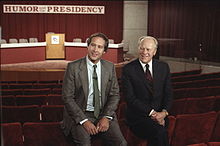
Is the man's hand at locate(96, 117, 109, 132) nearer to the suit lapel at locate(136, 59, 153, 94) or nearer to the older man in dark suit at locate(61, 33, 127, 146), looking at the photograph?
the older man in dark suit at locate(61, 33, 127, 146)

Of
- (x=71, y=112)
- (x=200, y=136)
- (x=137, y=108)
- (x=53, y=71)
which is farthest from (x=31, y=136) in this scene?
(x=53, y=71)

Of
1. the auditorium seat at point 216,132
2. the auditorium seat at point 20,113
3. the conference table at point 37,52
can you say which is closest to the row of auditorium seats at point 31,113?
the auditorium seat at point 20,113

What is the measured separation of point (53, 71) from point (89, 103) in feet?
19.2

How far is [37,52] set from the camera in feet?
36.0

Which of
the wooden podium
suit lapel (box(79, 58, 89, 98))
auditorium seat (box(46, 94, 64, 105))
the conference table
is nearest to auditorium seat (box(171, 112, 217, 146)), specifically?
suit lapel (box(79, 58, 89, 98))

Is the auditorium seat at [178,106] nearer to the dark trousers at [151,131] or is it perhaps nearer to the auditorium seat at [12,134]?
the dark trousers at [151,131]

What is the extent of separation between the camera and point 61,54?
1159 centimetres

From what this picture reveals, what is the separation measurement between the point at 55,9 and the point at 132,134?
1120 centimetres

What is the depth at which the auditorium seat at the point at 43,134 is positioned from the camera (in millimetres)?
2318

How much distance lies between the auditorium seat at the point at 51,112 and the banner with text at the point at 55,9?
1023cm

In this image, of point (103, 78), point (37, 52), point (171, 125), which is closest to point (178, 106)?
point (171, 125)

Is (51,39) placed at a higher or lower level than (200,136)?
higher

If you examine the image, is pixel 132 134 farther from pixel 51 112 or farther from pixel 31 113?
pixel 31 113

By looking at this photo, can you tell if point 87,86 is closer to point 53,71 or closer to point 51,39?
point 53,71
